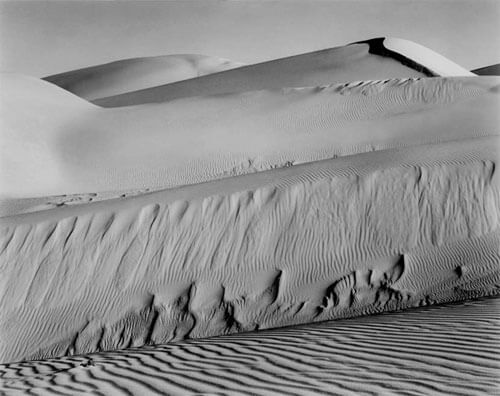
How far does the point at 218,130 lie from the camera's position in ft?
51.2

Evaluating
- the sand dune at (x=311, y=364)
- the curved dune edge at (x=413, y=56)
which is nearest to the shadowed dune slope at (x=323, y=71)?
the curved dune edge at (x=413, y=56)

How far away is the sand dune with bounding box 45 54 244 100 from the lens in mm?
48000

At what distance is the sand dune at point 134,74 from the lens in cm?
4800

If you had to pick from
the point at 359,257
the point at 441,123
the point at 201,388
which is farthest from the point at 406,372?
the point at 441,123

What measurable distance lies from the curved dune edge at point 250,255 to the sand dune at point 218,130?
537 cm

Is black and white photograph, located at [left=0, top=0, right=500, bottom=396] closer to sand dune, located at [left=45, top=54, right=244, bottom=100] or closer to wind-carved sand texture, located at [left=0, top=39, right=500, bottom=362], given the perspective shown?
wind-carved sand texture, located at [left=0, top=39, right=500, bottom=362]

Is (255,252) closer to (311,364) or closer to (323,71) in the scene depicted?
(311,364)

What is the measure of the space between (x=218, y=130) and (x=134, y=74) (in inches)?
1464

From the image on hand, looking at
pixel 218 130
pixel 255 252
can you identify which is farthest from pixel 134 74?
pixel 255 252

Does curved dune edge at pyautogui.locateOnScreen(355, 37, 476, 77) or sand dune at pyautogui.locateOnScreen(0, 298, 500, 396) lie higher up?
curved dune edge at pyautogui.locateOnScreen(355, 37, 476, 77)

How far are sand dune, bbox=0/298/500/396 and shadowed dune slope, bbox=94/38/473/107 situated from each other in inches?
754

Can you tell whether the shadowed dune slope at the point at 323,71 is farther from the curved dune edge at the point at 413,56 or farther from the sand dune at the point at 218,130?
the sand dune at the point at 218,130

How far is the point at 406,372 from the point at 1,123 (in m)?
13.4

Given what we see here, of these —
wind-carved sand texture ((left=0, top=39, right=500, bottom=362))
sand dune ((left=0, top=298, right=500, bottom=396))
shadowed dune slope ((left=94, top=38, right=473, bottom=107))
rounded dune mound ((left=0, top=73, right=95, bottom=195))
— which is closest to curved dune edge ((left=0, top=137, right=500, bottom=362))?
wind-carved sand texture ((left=0, top=39, right=500, bottom=362))
